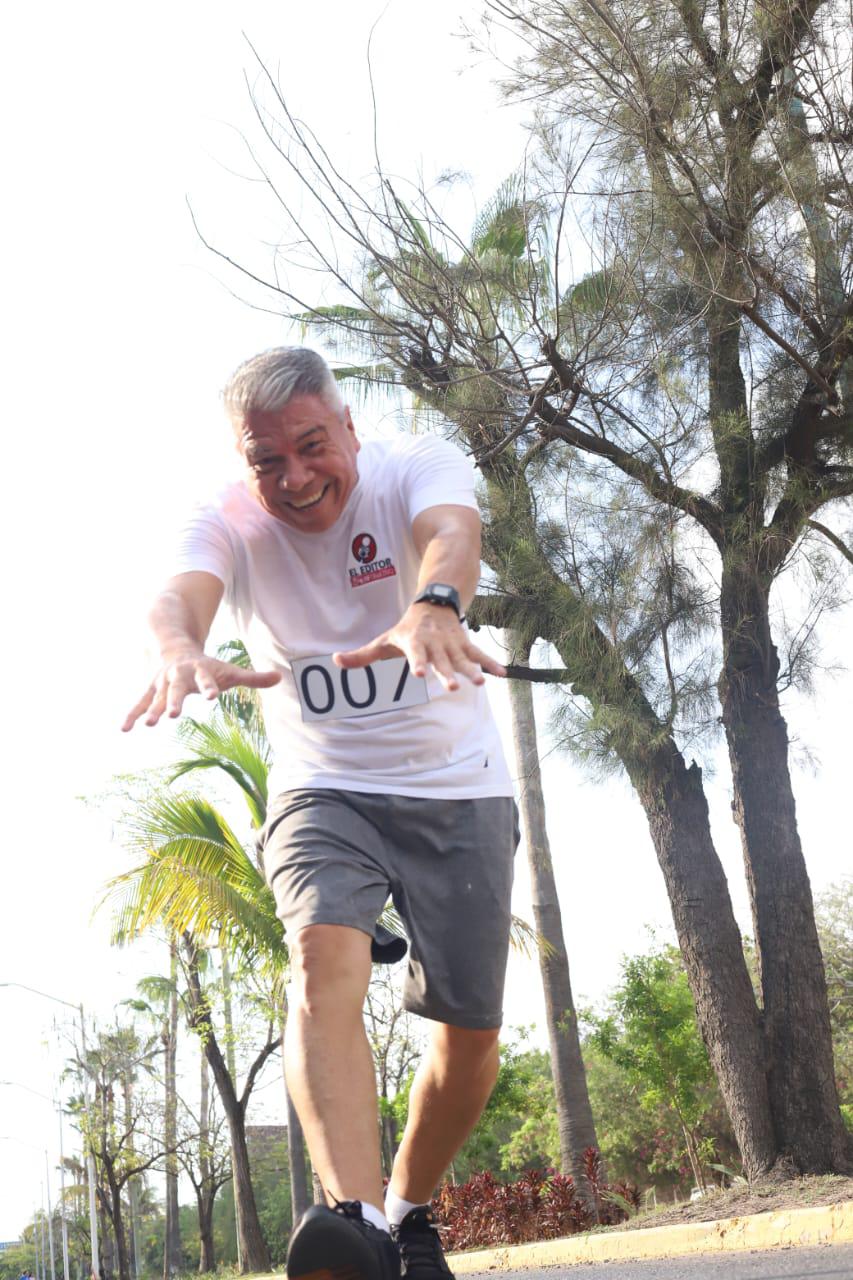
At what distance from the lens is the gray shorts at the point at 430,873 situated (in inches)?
95.3

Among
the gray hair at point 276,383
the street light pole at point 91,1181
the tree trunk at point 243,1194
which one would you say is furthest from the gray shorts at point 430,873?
the street light pole at point 91,1181

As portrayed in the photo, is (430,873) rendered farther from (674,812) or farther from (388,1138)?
(388,1138)

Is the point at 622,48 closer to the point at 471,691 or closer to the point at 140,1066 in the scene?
the point at 471,691

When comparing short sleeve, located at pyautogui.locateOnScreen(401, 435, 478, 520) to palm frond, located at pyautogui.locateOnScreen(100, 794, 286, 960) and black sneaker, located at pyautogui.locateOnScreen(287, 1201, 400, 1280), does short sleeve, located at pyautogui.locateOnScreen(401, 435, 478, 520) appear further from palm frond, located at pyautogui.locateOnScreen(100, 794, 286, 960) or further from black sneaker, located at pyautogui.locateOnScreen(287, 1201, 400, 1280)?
palm frond, located at pyautogui.locateOnScreen(100, 794, 286, 960)

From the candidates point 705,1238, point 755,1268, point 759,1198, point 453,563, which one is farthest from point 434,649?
point 759,1198

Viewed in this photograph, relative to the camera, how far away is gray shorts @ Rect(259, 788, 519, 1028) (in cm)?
242

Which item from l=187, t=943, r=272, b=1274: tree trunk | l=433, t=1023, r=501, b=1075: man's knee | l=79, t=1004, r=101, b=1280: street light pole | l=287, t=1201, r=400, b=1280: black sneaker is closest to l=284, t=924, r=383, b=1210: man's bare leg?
l=287, t=1201, r=400, b=1280: black sneaker

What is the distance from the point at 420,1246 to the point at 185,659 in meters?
1.35

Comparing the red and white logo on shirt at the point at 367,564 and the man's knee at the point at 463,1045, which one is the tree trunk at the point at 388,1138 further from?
the red and white logo on shirt at the point at 367,564

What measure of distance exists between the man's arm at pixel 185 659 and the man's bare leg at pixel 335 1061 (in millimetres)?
488

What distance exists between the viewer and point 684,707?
860 cm

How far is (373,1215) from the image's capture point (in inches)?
78.5

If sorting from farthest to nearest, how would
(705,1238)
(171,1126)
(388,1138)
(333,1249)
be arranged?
(171,1126) < (388,1138) < (705,1238) < (333,1249)

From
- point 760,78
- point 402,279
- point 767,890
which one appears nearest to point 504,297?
point 402,279
